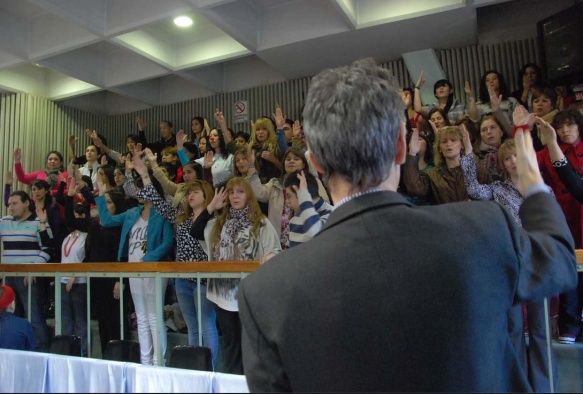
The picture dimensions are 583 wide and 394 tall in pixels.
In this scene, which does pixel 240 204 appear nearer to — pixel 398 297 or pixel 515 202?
pixel 515 202

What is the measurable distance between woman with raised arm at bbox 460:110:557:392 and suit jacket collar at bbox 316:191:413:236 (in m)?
1.50

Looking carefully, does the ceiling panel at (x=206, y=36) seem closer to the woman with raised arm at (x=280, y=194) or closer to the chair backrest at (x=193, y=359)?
the woman with raised arm at (x=280, y=194)

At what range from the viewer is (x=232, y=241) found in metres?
3.40

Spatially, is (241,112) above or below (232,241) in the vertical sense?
above

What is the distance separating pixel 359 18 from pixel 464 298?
221 inches

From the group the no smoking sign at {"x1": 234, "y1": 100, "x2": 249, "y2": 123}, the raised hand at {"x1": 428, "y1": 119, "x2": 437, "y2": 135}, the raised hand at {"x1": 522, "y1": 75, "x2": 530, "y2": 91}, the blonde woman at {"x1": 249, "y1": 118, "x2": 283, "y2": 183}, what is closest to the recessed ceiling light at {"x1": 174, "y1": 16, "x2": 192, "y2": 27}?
the no smoking sign at {"x1": 234, "y1": 100, "x2": 249, "y2": 123}

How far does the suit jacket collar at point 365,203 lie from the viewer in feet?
2.89

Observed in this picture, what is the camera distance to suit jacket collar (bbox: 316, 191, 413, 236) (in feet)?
2.89

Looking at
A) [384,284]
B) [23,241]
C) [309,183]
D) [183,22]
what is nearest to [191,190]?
[309,183]

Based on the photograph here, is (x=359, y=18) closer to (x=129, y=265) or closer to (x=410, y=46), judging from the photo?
(x=410, y=46)

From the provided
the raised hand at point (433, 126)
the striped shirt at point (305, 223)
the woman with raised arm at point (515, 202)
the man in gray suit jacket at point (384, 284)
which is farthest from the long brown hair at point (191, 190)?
the man in gray suit jacket at point (384, 284)

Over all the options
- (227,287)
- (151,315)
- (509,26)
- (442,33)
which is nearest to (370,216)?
(227,287)

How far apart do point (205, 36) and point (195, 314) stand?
15.6 feet

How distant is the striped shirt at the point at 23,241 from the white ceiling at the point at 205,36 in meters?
2.35
